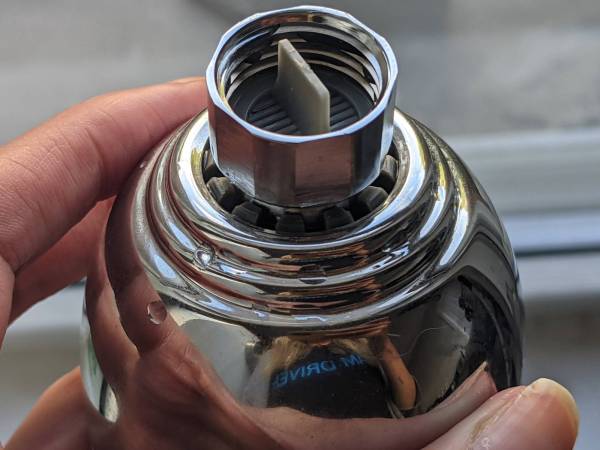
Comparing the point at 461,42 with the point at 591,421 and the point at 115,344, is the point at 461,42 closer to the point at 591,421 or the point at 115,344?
the point at 591,421

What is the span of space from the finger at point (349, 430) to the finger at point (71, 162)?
11.9 inches

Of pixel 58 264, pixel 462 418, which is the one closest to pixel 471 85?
pixel 58 264

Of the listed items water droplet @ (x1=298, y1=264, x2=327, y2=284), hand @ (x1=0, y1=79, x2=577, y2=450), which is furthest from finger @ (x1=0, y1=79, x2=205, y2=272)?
water droplet @ (x1=298, y1=264, x2=327, y2=284)

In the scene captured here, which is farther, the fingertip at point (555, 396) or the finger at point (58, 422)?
the finger at point (58, 422)

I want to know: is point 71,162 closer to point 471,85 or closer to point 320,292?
point 320,292

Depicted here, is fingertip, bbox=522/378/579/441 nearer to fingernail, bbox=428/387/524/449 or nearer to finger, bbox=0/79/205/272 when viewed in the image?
fingernail, bbox=428/387/524/449

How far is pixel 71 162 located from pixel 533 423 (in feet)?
1.33

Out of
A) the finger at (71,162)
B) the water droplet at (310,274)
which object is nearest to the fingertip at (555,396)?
the water droplet at (310,274)

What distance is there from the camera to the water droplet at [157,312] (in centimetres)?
45

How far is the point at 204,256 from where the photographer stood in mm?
443

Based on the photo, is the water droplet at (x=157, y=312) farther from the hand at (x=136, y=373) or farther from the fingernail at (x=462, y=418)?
the fingernail at (x=462, y=418)

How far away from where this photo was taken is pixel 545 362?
0.94 meters

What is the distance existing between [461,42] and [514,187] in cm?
20

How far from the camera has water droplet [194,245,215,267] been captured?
44cm
